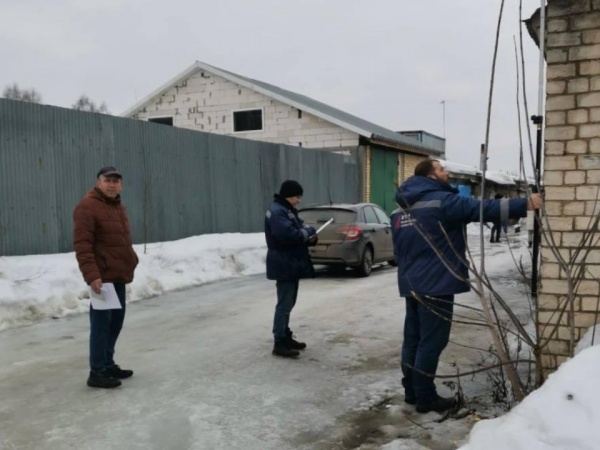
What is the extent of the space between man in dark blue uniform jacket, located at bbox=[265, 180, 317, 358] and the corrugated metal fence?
5.39 metres

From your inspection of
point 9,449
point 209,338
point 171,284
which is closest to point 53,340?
point 209,338

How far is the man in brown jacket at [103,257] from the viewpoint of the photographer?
4.70 meters

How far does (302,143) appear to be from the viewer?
69.7 feet

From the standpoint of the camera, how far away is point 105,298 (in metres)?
4.73

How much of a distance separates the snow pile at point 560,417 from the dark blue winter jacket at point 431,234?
1.26 m

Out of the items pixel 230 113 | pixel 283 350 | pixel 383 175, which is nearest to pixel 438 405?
pixel 283 350

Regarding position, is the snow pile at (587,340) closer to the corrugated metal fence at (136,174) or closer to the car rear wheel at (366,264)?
the car rear wheel at (366,264)

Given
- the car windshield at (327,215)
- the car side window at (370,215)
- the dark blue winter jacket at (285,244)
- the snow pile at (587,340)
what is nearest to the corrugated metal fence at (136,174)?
the car windshield at (327,215)

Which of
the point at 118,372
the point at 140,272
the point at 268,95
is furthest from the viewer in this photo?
the point at 268,95

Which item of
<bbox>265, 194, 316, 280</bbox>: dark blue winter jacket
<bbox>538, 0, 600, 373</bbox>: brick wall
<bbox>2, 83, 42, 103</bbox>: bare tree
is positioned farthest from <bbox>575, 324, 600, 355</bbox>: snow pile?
<bbox>2, 83, 42, 103</bbox>: bare tree

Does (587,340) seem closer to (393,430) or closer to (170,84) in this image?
(393,430)

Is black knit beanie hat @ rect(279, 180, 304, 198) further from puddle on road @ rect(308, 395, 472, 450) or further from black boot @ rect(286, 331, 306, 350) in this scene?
puddle on road @ rect(308, 395, 472, 450)

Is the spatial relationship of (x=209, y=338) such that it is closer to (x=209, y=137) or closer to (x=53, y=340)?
(x=53, y=340)

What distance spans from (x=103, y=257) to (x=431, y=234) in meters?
2.64
